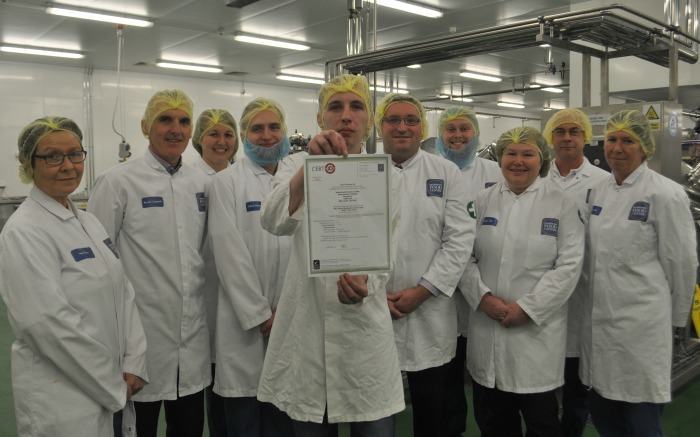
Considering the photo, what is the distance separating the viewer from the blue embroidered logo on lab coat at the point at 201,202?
7.06 feet

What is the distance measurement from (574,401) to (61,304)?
7.34 feet

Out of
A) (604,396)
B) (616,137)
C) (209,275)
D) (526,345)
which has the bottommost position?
(604,396)

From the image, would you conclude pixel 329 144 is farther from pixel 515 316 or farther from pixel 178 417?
pixel 178 417

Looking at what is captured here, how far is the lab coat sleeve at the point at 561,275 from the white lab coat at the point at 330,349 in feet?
2.78

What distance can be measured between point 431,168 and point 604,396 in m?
1.13

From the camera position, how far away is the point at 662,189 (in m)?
2.12

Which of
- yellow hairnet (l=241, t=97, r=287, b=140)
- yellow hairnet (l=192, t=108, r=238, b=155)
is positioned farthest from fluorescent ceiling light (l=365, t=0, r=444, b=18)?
yellow hairnet (l=241, t=97, r=287, b=140)

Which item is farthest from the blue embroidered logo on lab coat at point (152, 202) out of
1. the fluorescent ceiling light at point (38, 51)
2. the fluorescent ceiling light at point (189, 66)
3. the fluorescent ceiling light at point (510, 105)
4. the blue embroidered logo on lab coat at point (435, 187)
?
the fluorescent ceiling light at point (510, 105)

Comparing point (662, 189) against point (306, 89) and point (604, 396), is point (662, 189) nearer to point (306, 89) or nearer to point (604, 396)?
point (604, 396)

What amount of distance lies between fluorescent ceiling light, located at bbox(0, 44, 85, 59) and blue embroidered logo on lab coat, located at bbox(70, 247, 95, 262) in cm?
761

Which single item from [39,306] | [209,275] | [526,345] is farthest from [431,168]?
[39,306]

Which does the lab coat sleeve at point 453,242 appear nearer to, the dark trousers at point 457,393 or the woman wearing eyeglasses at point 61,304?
the dark trousers at point 457,393

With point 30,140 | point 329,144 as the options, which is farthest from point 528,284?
A: point 30,140

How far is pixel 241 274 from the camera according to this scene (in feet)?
6.66
